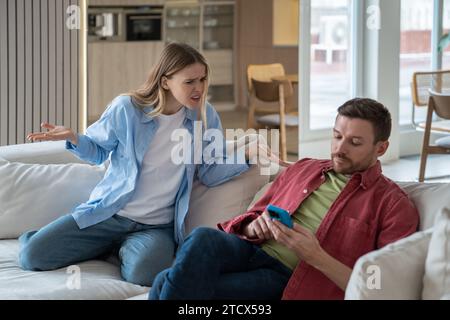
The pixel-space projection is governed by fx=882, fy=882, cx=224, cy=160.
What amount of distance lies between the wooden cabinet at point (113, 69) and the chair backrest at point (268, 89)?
848 mm

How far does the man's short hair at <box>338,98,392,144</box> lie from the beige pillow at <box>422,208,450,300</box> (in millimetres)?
529

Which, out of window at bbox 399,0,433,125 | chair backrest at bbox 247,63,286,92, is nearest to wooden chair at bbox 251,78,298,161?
chair backrest at bbox 247,63,286,92

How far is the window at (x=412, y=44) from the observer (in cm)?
742

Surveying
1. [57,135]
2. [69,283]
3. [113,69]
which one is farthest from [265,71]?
[69,283]

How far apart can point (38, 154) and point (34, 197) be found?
275 mm

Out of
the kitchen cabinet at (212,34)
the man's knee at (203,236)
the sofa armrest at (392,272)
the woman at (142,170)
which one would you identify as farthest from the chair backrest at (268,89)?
the sofa armrest at (392,272)

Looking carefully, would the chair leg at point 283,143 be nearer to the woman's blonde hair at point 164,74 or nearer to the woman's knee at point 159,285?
the woman's blonde hair at point 164,74

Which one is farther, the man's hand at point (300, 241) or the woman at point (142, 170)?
the woman at point (142, 170)

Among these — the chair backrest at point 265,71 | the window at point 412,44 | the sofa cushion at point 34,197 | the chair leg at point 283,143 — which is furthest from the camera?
the window at point 412,44

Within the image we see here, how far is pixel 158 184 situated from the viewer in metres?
2.99

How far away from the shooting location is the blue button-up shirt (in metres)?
2.93

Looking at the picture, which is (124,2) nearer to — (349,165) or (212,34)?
(212,34)

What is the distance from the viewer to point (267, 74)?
6.72 m
